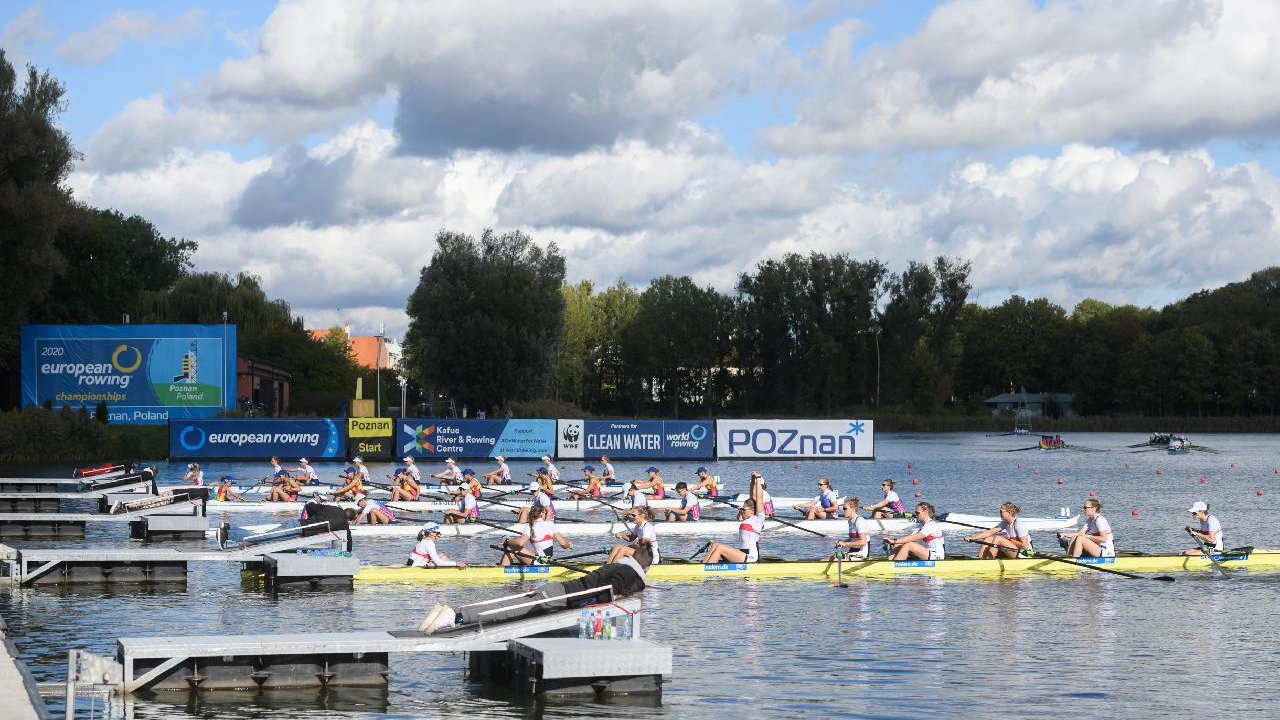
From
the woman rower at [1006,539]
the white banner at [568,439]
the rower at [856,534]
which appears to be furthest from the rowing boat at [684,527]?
the white banner at [568,439]

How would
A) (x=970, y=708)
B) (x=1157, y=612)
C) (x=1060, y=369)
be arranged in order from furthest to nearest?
(x=1060, y=369)
(x=1157, y=612)
(x=970, y=708)

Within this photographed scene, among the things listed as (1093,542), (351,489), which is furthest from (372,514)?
(1093,542)

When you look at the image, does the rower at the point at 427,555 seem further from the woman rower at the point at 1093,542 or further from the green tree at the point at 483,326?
the green tree at the point at 483,326

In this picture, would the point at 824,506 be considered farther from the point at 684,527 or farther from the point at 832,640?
the point at 832,640

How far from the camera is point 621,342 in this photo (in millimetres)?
113750

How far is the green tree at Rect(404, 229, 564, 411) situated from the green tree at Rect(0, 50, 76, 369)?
24.5 metres

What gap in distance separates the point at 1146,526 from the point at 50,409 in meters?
40.6

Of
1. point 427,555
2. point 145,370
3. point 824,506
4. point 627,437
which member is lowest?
point 427,555

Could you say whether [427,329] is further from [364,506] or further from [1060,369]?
[1060,369]

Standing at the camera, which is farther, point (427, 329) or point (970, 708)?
point (427, 329)

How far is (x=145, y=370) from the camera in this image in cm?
5678

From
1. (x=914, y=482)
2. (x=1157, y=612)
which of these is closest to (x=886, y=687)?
(x=1157, y=612)

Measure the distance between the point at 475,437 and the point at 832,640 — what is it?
3981 centimetres

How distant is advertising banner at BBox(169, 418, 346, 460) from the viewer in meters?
52.9
